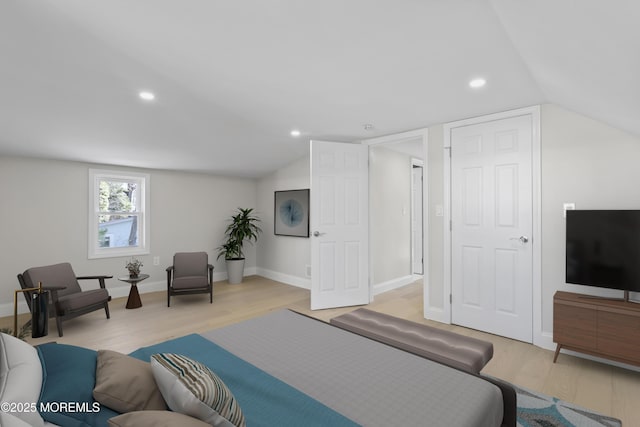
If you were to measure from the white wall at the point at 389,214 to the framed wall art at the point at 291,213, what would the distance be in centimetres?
127

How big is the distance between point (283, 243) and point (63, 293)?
325 centimetres

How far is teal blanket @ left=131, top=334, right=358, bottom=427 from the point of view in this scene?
114 centimetres

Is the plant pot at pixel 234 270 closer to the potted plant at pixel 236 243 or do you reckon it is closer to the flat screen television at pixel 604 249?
the potted plant at pixel 236 243

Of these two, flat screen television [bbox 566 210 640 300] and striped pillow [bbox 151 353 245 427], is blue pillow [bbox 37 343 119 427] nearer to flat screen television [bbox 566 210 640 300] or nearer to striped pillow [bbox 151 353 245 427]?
striped pillow [bbox 151 353 245 427]

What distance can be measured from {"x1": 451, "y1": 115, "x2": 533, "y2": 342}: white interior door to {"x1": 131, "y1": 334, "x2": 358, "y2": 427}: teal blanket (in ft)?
9.10

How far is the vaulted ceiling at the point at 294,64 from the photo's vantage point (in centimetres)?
171

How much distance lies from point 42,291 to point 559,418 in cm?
458

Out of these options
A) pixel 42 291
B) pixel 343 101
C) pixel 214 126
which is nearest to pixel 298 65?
pixel 343 101

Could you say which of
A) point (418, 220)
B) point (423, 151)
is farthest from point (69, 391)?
point (418, 220)

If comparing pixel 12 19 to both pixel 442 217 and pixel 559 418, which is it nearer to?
pixel 442 217

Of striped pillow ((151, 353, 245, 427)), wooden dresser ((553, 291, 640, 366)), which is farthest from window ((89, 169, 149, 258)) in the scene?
wooden dresser ((553, 291, 640, 366))

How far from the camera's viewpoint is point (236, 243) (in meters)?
5.79

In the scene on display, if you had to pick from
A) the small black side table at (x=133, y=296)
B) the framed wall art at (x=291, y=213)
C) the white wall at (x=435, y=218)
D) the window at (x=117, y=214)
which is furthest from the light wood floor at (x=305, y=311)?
the framed wall art at (x=291, y=213)

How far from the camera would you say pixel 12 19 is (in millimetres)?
2018
